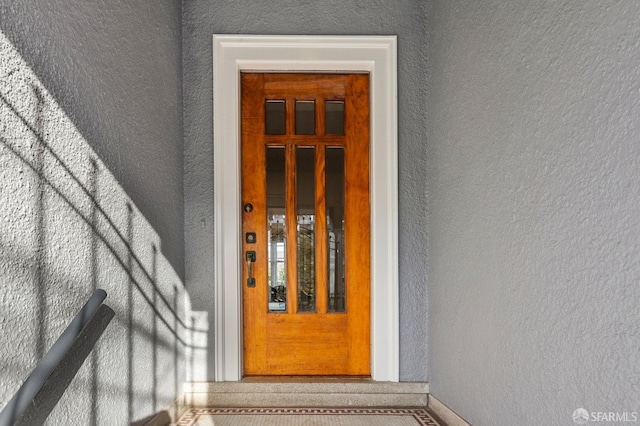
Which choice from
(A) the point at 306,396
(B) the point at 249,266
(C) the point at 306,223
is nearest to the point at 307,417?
(A) the point at 306,396

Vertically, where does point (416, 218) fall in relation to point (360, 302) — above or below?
above

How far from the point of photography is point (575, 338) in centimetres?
130

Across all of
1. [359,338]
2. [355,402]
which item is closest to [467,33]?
[359,338]

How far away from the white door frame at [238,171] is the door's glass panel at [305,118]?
23 centimetres

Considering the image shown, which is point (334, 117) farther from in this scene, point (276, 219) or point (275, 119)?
point (276, 219)

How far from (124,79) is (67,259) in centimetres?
83

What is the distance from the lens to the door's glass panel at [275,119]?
2758 millimetres

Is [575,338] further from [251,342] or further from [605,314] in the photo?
[251,342]

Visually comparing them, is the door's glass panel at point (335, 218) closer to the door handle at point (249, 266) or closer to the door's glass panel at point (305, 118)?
the door's glass panel at point (305, 118)

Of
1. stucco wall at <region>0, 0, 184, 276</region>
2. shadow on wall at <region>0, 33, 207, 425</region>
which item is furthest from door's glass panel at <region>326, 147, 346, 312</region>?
shadow on wall at <region>0, 33, 207, 425</region>

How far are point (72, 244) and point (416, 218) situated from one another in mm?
1855

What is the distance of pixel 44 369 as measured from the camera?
1108 mm

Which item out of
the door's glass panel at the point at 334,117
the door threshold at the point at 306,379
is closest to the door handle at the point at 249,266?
the door threshold at the point at 306,379

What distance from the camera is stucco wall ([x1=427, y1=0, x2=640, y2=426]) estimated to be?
1.14m
